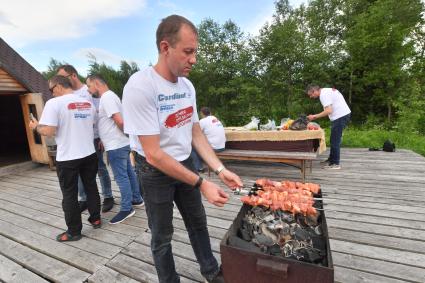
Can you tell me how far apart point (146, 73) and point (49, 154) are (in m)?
6.23

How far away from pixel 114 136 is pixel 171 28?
2.15 meters

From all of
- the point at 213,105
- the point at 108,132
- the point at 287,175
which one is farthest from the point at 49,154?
the point at 213,105

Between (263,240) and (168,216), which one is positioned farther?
(168,216)

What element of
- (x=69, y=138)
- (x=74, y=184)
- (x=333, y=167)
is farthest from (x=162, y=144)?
(x=333, y=167)

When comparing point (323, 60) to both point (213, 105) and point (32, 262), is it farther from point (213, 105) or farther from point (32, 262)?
point (32, 262)

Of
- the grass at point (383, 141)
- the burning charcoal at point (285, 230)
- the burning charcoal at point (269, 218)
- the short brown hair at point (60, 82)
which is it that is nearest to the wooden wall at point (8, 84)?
the short brown hair at point (60, 82)

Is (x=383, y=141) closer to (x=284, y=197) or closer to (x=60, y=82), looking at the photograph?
(x=284, y=197)

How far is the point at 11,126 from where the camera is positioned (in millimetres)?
10414

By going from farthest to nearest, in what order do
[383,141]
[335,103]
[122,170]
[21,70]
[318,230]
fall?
[383,141]
[21,70]
[335,103]
[122,170]
[318,230]

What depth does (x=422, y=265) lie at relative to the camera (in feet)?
7.17

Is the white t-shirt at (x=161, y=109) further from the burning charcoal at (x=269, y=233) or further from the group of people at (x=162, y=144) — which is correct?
the burning charcoal at (x=269, y=233)

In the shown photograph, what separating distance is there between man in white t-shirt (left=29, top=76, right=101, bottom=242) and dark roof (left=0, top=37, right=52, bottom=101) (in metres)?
4.10

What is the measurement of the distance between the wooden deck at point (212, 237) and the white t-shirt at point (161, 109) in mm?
1354

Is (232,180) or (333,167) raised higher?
(232,180)
